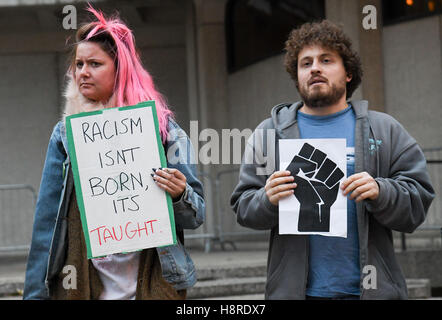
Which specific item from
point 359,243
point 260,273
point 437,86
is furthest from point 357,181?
point 437,86

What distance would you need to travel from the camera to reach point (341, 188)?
3.13 m

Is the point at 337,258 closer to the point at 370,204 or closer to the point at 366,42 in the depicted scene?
the point at 370,204

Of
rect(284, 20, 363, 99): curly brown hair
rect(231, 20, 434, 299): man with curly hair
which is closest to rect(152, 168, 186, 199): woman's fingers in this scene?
rect(231, 20, 434, 299): man with curly hair

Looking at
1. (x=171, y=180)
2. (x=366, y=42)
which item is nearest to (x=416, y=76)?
(x=366, y=42)

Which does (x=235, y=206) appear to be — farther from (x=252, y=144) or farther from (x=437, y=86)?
(x=437, y=86)

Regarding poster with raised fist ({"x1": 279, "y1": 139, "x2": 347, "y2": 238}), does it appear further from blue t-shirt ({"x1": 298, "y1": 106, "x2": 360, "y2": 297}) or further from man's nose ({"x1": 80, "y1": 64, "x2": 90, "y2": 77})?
man's nose ({"x1": 80, "y1": 64, "x2": 90, "y2": 77})

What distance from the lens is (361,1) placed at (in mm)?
10500

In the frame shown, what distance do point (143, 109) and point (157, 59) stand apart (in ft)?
37.0

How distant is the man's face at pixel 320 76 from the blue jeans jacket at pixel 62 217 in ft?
1.79

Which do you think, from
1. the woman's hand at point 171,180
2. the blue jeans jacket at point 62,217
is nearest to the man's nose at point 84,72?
the blue jeans jacket at point 62,217

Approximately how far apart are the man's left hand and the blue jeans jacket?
0.60m

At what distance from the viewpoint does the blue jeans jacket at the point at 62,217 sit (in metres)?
3.16

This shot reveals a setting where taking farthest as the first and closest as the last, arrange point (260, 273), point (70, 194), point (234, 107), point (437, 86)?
point (234, 107) < point (437, 86) < point (260, 273) < point (70, 194)

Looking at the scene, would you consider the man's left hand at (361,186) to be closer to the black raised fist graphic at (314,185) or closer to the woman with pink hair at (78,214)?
the black raised fist graphic at (314,185)
